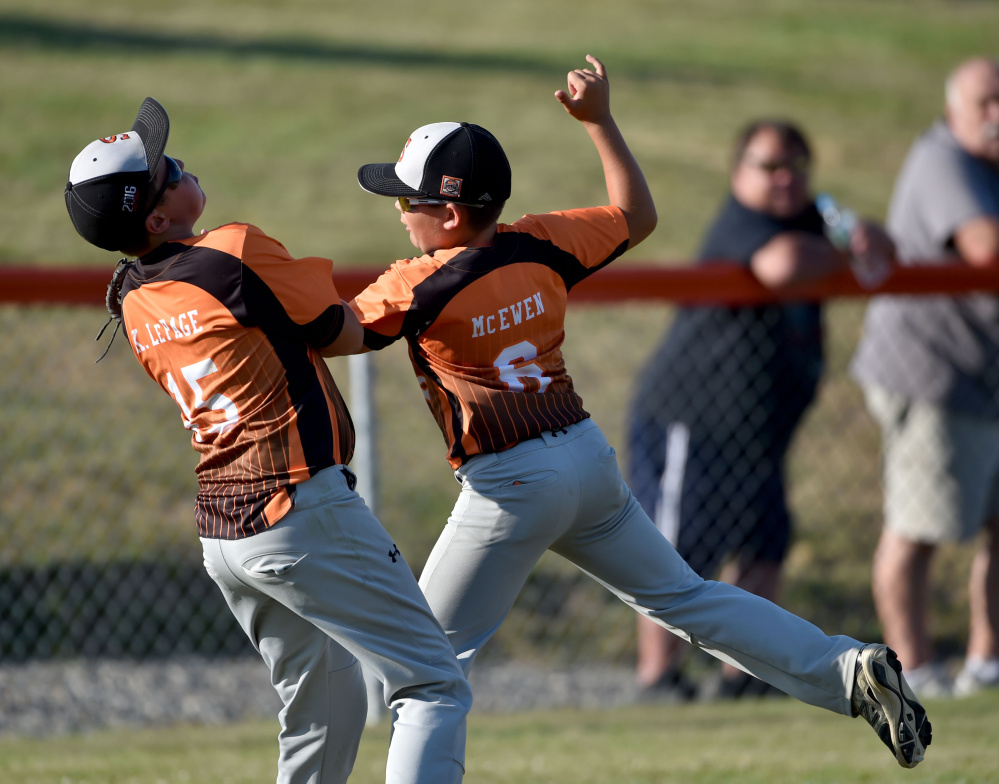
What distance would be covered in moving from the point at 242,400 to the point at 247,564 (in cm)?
36

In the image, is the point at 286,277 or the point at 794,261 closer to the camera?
the point at 286,277

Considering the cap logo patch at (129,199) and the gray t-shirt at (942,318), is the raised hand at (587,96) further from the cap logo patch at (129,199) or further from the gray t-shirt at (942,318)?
the gray t-shirt at (942,318)

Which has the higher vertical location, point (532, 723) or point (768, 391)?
point (768, 391)

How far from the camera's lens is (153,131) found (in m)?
2.53

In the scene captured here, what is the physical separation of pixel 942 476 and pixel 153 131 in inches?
138

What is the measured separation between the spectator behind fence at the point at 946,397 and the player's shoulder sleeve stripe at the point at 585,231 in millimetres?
2297

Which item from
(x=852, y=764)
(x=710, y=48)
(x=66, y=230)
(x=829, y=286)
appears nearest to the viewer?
(x=852, y=764)

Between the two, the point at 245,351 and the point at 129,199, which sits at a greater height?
the point at 129,199

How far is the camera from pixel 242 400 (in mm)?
2512

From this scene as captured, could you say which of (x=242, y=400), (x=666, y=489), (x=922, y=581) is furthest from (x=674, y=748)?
(x=242, y=400)

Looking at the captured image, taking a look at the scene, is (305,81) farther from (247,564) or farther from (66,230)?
(247,564)

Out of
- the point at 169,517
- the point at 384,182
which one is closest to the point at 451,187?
the point at 384,182

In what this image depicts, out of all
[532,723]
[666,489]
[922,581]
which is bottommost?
[532,723]

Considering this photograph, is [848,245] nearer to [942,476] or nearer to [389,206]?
[942,476]
